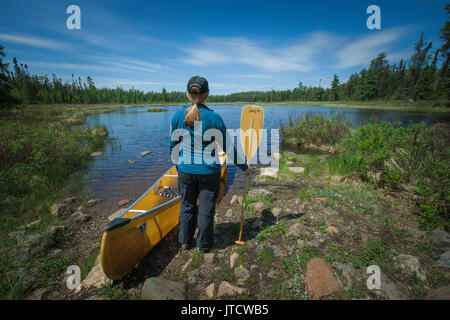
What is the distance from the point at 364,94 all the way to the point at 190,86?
71.0 metres

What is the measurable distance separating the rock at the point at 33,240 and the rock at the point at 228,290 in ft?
11.6

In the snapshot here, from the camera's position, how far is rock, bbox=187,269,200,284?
265cm

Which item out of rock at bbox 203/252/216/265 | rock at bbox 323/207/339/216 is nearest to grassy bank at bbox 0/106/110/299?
rock at bbox 203/252/216/265

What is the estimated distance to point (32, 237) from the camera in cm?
352

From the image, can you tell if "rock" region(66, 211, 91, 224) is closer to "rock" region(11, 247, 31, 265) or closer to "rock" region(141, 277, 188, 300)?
"rock" region(11, 247, 31, 265)

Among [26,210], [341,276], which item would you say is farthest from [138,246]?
[26,210]

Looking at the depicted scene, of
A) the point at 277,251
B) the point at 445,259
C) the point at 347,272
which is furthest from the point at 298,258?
the point at 445,259

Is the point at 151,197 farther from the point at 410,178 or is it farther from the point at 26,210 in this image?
the point at 410,178

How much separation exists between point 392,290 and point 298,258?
41.7 inches

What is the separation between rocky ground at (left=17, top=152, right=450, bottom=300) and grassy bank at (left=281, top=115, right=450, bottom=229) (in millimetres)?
310

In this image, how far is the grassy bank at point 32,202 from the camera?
2810 mm

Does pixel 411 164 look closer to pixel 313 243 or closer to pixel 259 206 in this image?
pixel 313 243

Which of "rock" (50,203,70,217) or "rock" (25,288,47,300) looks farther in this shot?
"rock" (50,203,70,217)
